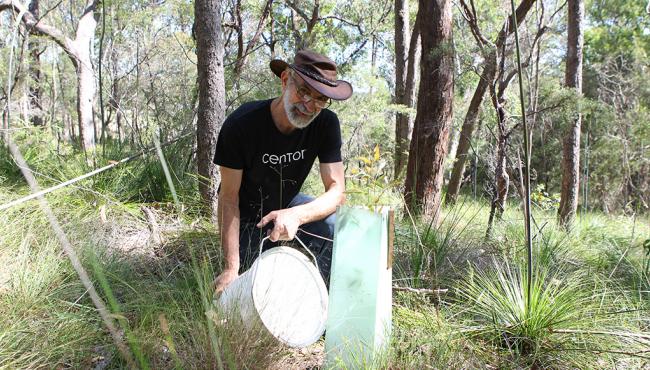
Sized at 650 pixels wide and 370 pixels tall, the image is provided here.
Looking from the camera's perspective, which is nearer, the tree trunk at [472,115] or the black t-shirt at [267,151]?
the black t-shirt at [267,151]

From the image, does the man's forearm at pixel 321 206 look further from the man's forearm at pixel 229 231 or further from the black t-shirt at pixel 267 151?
the man's forearm at pixel 229 231

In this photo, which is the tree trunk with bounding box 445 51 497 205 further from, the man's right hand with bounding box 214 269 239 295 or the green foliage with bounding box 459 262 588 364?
the man's right hand with bounding box 214 269 239 295

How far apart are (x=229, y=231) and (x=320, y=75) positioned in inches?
35.8

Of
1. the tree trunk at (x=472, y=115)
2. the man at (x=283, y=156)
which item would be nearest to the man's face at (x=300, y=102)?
the man at (x=283, y=156)

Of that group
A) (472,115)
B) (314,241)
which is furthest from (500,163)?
(472,115)

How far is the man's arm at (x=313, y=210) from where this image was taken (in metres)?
1.85

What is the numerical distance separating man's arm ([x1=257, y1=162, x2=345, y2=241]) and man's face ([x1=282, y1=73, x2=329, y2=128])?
0.38 meters

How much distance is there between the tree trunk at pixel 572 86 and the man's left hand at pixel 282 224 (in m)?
5.47

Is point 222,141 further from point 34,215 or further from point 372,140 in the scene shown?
point 372,140

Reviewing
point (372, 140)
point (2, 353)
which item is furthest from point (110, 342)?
point (372, 140)

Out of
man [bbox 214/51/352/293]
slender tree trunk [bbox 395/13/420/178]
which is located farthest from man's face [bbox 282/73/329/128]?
slender tree trunk [bbox 395/13/420/178]

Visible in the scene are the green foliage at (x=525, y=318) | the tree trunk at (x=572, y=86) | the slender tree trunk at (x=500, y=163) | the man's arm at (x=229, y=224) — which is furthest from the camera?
the tree trunk at (x=572, y=86)

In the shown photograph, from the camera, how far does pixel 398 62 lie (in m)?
9.28

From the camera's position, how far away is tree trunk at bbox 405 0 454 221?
4.12 meters
